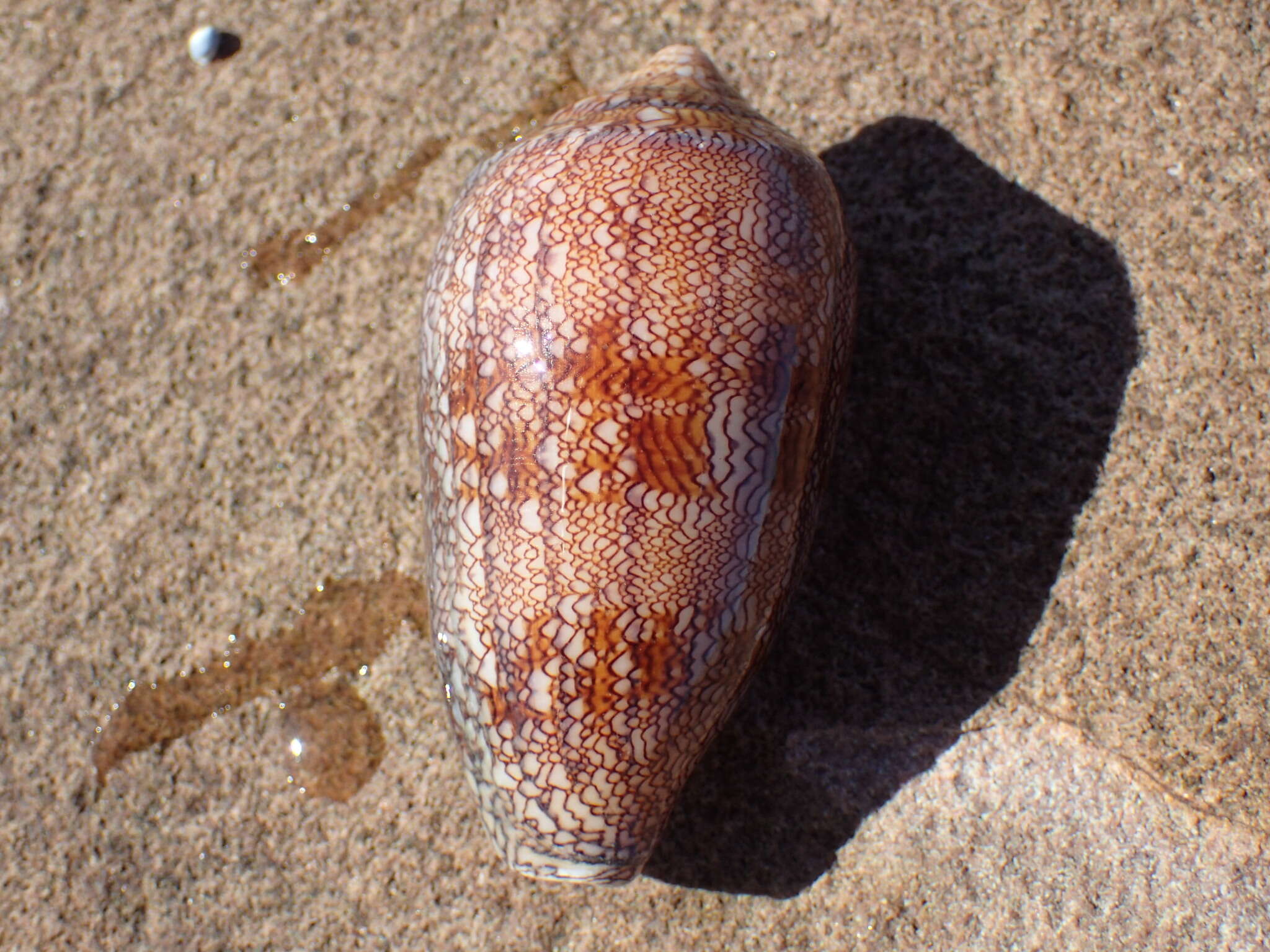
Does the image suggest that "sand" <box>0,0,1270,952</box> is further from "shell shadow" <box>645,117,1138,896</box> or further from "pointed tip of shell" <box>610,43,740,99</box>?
"pointed tip of shell" <box>610,43,740,99</box>

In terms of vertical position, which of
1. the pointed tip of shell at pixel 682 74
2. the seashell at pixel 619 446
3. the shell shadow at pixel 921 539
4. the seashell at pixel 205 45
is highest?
the seashell at pixel 205 45

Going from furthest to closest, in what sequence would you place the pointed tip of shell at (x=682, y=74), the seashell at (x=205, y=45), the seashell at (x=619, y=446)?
the seashell at (x=205, y=45) < the pointed tip of shell at (x=682, y=74) < the seashell at (x=619, y=446)

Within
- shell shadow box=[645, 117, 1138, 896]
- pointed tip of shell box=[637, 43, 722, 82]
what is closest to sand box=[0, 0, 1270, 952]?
shell shadow box=[645, 117, 1138, 896]

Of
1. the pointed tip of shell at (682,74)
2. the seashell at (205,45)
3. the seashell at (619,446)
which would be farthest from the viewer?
the seashell at (205,45)

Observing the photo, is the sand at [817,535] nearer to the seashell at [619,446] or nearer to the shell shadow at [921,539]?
the shell shadow at [921,539]

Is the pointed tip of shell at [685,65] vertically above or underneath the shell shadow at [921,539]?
above

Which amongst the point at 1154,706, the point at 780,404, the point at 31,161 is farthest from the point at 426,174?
the point at 1154,706

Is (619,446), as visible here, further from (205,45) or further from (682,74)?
(205,45)

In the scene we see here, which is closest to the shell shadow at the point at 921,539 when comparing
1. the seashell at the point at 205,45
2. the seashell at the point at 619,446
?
the seashell at the point at 619,446

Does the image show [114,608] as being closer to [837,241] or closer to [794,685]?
[794,685]
